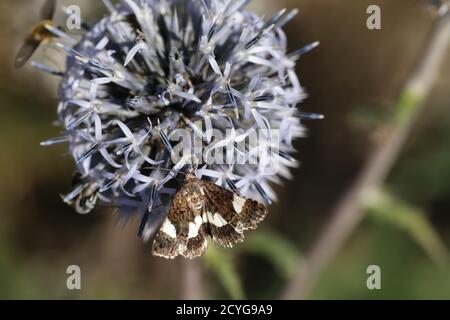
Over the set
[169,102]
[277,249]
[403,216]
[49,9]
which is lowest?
[277,249]

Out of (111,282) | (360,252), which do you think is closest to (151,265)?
(111,282)

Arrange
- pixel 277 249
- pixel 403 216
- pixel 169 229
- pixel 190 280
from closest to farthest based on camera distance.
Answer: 1. pixel 169 229
2. pixel 190 280
3. pixel 403 216
4. pixel 277 249

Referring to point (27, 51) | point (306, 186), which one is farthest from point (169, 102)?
point (306, 186)

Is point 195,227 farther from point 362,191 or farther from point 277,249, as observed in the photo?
point 362,191

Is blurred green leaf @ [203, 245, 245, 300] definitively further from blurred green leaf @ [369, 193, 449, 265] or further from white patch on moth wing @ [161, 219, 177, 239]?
blurred green leaf @ [369, 193, 449, 265]

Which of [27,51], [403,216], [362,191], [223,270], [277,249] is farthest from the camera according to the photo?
[362,191]

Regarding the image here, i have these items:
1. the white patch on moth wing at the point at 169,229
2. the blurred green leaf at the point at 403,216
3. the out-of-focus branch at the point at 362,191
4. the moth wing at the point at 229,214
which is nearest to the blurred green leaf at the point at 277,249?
the out-of-focus branch at the point at 362,191

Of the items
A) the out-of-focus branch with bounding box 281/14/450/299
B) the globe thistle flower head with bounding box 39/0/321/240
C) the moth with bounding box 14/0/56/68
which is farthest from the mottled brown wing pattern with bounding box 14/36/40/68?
the out-of-focus branch with bounding box 281/14/450/299
